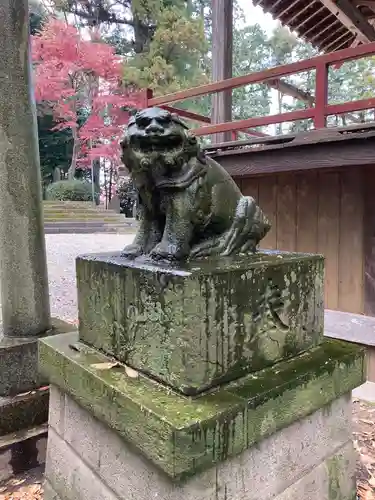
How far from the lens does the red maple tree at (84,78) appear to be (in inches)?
551

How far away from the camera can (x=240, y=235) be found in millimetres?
1778

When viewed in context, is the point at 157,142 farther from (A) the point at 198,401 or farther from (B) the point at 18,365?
(B) the point at 18,365

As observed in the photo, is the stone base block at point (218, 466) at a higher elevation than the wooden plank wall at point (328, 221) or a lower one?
lower

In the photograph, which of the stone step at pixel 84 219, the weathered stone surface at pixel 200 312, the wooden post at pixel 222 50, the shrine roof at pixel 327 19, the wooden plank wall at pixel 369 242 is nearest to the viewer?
the weathered stone surface at pixel 200 312

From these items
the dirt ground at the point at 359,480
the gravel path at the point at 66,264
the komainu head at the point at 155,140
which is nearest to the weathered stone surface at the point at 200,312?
the komainu head at the point at 155,140

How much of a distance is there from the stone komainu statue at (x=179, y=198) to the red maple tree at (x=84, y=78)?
41.5 ft

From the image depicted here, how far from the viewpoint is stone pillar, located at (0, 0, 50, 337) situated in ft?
7.65

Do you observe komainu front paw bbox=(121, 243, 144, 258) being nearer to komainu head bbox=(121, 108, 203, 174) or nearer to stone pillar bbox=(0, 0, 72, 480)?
komainu head bbox=(121, 108, 203, 174)

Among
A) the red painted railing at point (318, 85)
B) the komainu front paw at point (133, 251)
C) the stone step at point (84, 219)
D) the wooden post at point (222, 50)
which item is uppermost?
the wooden post at point (222, 50)

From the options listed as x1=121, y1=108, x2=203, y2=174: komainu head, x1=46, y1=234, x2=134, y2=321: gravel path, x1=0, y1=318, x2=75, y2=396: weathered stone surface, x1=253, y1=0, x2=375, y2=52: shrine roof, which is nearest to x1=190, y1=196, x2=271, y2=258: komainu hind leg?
x1=121, y1=108, x2=203, y2=174: komainu head

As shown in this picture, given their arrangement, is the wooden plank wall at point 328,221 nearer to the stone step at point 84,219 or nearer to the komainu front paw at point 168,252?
the komainu front paw at point 168,252

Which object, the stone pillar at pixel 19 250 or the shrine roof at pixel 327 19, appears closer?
the stone pillar at pixel 19 250

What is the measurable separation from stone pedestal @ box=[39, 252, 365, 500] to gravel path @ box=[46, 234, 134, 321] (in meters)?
3.76

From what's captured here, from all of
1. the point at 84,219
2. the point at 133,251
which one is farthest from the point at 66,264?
the point at 133,251
